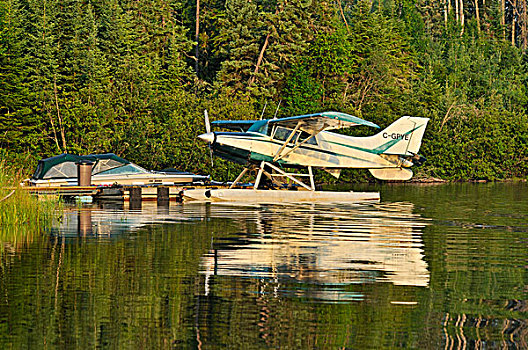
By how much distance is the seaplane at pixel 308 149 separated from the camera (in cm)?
2498

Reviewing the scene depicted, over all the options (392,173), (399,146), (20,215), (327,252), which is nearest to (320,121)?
(399,146)

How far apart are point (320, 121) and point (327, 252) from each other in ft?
41.0

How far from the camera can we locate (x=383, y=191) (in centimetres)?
3416

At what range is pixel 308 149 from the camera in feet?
86.7

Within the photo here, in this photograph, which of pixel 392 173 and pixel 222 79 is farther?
pixel 222 79

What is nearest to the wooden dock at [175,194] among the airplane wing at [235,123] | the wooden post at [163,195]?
the wooden post at [163,195]

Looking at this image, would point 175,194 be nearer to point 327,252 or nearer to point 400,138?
point 400,138

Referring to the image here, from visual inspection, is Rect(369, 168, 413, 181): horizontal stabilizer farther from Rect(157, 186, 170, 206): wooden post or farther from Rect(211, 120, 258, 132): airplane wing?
Rect(157, 186, 170, 206): wooden post

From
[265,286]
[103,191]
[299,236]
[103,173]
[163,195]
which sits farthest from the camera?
[103,173]

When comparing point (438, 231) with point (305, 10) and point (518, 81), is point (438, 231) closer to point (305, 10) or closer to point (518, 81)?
point (305, 10)

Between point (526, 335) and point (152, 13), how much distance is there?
1878 inches

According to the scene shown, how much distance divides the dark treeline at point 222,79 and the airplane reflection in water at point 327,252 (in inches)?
643

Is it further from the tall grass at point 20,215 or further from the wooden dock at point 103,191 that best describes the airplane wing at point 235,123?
the tall grass at point 20,215

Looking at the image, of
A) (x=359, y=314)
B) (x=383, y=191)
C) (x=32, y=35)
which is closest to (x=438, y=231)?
(x=359, y=314)
